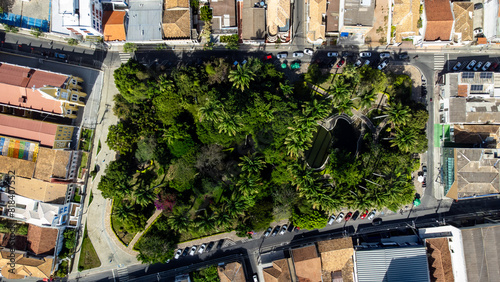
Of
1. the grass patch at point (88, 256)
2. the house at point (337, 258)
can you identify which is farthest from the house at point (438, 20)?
the grass patch at point (88, 256)

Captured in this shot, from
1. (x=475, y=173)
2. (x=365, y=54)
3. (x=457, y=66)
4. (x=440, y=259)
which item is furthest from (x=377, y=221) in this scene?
(x=457, y=66)

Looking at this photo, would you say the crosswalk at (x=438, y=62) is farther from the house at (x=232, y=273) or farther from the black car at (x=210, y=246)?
the black car at (x=210, y=246)

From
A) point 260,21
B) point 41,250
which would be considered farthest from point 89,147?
point 260,21

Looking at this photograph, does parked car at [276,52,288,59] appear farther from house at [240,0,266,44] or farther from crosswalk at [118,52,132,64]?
crosswalk at [118,52,132,64]

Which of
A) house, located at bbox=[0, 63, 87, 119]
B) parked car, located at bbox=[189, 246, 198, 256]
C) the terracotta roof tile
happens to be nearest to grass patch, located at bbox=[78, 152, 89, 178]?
house, located at bbox=[0, 63, 87, 119]

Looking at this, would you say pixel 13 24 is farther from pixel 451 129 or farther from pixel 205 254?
pixel 451 129
